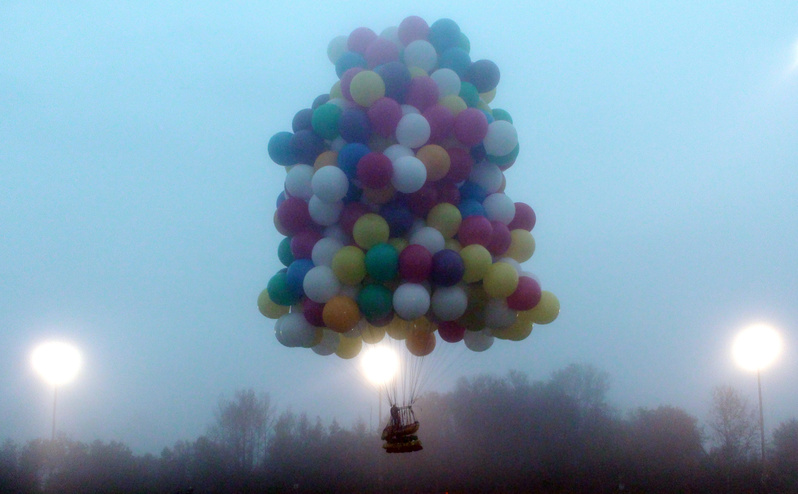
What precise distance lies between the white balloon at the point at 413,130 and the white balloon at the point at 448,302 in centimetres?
141

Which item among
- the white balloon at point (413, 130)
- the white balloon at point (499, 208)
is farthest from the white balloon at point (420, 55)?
the white balloon at point (499, 208)

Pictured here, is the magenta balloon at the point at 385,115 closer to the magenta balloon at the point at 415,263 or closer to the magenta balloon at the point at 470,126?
the magenta balloon at the point at 470,126

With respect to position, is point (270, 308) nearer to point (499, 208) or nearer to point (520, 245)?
point (499, 208)

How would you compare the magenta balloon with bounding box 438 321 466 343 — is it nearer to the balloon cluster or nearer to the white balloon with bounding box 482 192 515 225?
the balloon cluster

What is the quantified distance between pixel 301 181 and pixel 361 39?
1.80 m

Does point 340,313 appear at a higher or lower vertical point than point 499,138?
lower

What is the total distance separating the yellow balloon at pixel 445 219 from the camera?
537cm

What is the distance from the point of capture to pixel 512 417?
16.4 meters

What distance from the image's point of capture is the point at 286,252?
6.05 metres

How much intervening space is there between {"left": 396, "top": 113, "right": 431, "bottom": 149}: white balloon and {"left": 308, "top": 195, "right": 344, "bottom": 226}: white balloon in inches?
34.5

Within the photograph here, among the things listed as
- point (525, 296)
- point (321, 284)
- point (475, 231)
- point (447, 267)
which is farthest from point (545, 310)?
point (321, 284)

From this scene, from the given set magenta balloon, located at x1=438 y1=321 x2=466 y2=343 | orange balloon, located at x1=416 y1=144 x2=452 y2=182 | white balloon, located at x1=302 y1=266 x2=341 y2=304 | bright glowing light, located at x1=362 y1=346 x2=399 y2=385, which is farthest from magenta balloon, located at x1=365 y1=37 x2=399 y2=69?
bright glowing light, located at x1=362 y1=346 x2=399 y2=385

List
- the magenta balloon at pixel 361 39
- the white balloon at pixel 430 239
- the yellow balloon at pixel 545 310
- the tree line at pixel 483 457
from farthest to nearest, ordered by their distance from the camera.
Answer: the tree line at pixel 483 457, the magenta balloon at pixel 361 39, the yellow balloon at pixel 545 310, the white balloon at pixel 430 239

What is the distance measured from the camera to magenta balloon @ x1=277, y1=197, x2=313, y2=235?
18.2 feet
